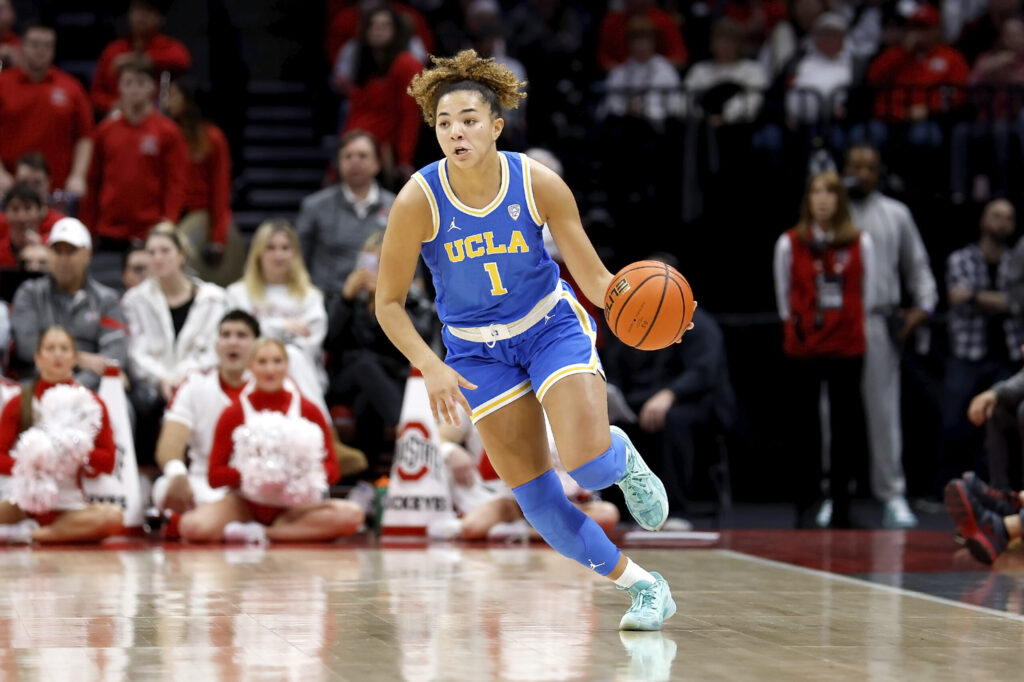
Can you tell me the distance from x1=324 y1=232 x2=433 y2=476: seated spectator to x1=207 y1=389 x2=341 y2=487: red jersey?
0.78 m

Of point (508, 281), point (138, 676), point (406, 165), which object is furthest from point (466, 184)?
point (406, 165)

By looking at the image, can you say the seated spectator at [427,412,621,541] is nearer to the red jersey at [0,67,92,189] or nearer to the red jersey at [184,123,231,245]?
the red jersey at [184,123,231,245]

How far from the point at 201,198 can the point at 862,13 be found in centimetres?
603

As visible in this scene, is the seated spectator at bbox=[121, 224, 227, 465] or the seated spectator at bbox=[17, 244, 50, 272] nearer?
the seated spectator at bbox=[121, 224, 227, 465]

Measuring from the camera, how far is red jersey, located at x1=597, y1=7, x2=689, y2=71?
12836 millimetres

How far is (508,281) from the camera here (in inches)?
201

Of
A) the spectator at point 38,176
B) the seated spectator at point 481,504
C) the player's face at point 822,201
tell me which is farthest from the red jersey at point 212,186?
the player's face at point 822,201

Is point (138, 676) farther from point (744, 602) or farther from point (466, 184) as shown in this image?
point (744, 602)

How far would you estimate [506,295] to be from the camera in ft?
16.8

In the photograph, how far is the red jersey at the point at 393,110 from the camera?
11.1 m

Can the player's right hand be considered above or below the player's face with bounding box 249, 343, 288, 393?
below

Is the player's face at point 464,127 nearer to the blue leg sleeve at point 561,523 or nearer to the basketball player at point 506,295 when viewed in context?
the basketball player at point 506,295

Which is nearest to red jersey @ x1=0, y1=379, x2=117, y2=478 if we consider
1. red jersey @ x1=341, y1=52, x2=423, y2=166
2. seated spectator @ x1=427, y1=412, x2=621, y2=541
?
seated spectator @ x1=427, y1=412, x2=621, y2=541

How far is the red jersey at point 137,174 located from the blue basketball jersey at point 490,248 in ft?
18.8
